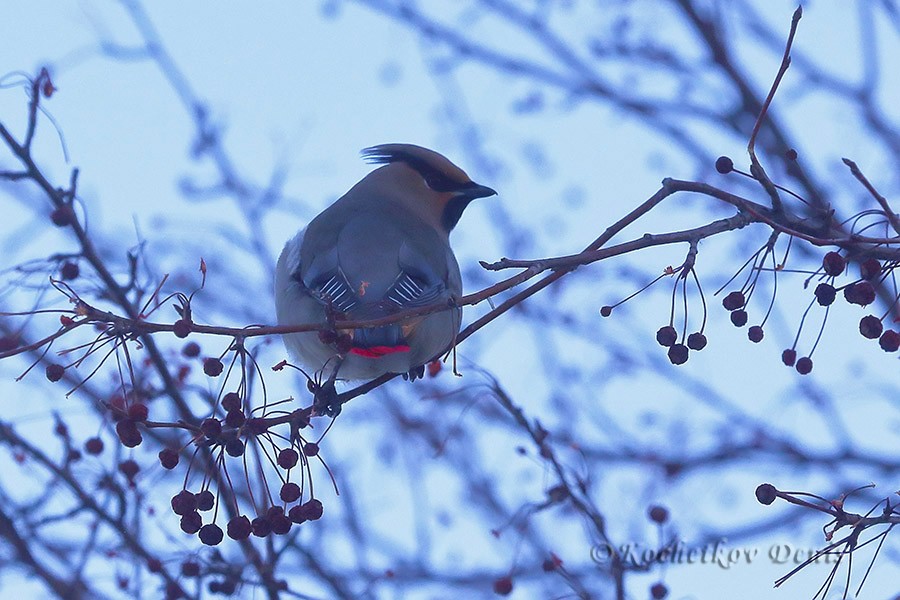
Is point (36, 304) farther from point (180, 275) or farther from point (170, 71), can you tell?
point (180, 275)

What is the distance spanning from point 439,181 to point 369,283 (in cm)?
144

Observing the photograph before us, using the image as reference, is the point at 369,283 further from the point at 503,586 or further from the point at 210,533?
the point at 210,533

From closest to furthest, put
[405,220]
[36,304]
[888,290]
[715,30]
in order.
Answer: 1. [36,304]
2. [405,220]
3. [888,290]
4. [715,30]

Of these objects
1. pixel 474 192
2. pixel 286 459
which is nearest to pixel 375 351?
pixel 286 459

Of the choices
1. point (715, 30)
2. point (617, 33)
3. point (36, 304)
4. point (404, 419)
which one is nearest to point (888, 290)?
point (715, 30)

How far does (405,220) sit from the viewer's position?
4.03 metres

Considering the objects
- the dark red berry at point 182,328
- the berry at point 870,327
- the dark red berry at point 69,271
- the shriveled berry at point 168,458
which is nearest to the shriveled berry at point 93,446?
the dark red berry at point 69,271

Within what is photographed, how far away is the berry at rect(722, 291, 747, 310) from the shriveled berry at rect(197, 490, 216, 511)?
1.05 metres

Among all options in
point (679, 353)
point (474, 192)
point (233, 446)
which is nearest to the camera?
point (233, 446)

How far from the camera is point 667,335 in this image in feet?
7.85

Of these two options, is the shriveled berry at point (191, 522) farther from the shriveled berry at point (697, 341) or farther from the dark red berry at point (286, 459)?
the shriveled berry at point (697, 341)

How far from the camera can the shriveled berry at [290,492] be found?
243 cm

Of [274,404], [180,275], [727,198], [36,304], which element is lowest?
[274,404]

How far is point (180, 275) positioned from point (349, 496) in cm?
135
